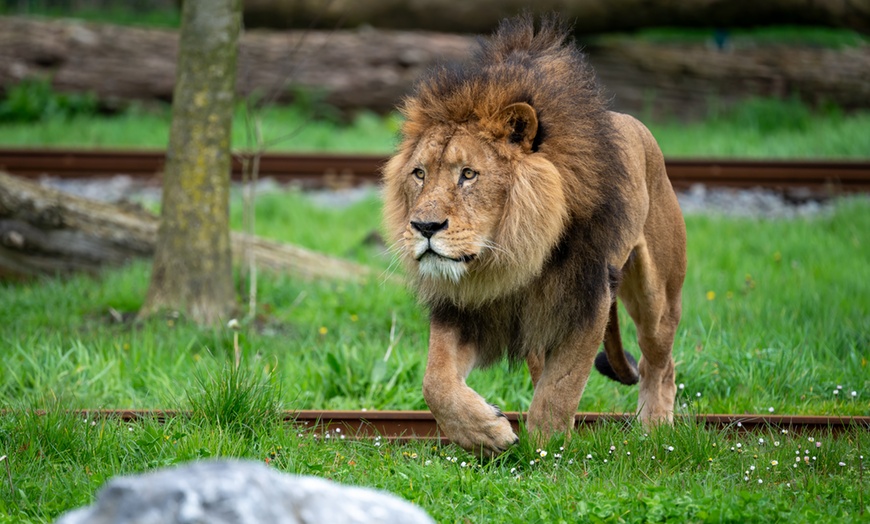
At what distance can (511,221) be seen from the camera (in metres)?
4.14

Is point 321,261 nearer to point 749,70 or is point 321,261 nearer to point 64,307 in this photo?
point 64,307

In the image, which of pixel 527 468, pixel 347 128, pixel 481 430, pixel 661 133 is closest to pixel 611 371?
pixel 527 468

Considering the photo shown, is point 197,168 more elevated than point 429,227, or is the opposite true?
point 429,227

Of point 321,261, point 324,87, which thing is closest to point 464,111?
point 321,261

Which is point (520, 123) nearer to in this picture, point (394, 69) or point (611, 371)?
point (611, 371)

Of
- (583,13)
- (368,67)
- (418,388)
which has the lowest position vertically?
(418,388)

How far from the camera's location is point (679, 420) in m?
4.61

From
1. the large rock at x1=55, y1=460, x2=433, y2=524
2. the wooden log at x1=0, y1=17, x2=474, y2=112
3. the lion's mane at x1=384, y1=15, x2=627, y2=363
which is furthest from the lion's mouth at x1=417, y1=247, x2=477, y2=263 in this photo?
the wooden log at x1=0, y1=17, x2=474, y2=112

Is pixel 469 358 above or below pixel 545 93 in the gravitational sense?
below

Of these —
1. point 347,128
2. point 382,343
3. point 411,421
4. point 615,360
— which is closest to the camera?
point 411,421

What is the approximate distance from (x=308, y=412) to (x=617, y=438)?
1518 millimetres

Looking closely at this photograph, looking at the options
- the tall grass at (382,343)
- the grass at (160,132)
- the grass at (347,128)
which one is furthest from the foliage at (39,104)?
the tall grass at (382,343)

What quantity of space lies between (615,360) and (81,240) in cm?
461

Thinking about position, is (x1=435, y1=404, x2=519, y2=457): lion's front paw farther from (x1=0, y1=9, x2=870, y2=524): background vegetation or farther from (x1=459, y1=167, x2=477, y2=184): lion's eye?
(x1=459, y1=167, x2=477, y2=184): lion's eye
